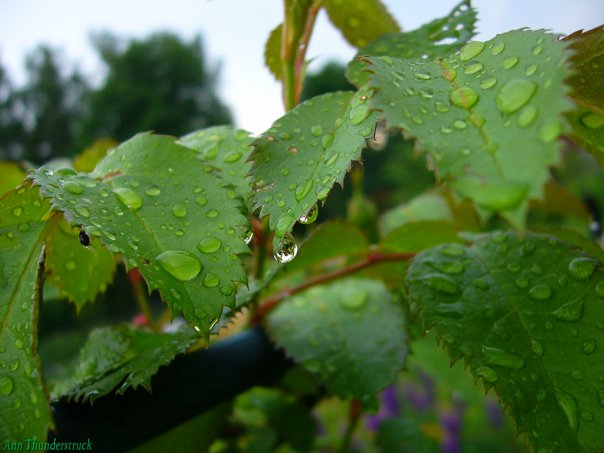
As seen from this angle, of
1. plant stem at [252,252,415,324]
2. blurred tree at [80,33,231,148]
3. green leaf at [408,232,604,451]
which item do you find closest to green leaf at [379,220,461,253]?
Result: plant stem at [252,252,415,324]

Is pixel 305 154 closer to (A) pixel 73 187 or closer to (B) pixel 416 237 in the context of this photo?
(A) pixel 73 187

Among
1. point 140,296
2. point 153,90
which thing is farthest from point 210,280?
point 153,90

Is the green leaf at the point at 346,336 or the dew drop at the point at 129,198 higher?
the dew drop at the point at 129,198

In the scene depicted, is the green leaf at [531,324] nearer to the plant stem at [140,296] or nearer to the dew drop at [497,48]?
the dew drop at [497,48]

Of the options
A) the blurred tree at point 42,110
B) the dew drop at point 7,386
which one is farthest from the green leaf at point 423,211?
the blurred tree at point 42,110

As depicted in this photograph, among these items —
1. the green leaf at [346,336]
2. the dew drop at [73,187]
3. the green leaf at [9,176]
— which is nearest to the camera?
the dew drop at [73,187]

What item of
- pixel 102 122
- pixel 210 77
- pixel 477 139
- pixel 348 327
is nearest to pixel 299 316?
pixel 348 327

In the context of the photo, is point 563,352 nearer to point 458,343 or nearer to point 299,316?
point 458,343

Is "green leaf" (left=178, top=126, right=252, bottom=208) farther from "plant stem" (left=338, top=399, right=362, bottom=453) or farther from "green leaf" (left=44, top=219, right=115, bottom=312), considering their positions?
"plant stem" (left=338, top=399, right=362, bottom=453)

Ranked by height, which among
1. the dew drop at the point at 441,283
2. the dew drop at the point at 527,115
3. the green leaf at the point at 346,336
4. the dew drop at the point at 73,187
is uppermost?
the dew drop at the point at 73,187
